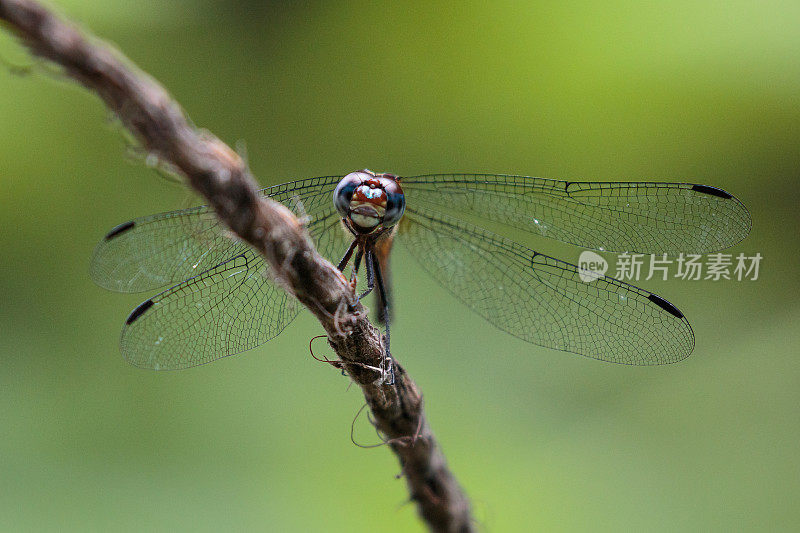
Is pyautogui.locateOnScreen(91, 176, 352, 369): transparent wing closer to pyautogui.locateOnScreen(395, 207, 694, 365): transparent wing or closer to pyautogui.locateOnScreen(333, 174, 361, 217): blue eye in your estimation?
pyautogui.locateOnScreen(333, 174, 361, 217): blue eye

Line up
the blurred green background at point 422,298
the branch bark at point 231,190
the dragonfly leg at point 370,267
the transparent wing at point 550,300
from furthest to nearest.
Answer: the blurred green background at point 422,298 → the transparent wing at point 550,300 → the dragonfly leg at point 370,267 → the branch bark at point 231,190

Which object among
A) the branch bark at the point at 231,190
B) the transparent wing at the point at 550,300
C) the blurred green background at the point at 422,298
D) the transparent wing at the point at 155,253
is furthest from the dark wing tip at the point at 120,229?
the blurred green background at the point at 422,298

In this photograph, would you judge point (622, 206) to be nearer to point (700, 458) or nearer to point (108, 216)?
point (700, 458)

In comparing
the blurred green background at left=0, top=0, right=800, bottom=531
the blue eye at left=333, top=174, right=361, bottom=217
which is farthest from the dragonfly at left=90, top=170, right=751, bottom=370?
the blurred green background at left=0, top=0, right=800, bottom=531

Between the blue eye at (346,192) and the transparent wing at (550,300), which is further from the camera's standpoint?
the transparent wing at (550,300)

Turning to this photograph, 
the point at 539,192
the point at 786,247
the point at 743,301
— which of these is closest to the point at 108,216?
the point at 539,192

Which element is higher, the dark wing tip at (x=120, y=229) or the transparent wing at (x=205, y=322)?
the dark wing tip at (x=120, y=229)

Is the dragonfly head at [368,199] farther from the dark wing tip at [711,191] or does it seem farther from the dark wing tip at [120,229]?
the dark wing tip at [711,191]

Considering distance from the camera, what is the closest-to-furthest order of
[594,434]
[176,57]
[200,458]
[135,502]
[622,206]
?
[622,206] < [135,502] < [200,458] < [594,434] < [176,57]

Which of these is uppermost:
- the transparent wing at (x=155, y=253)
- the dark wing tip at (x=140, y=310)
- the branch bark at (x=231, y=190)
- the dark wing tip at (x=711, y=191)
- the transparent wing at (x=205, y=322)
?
the transparent wing at (x=155, y=253)
